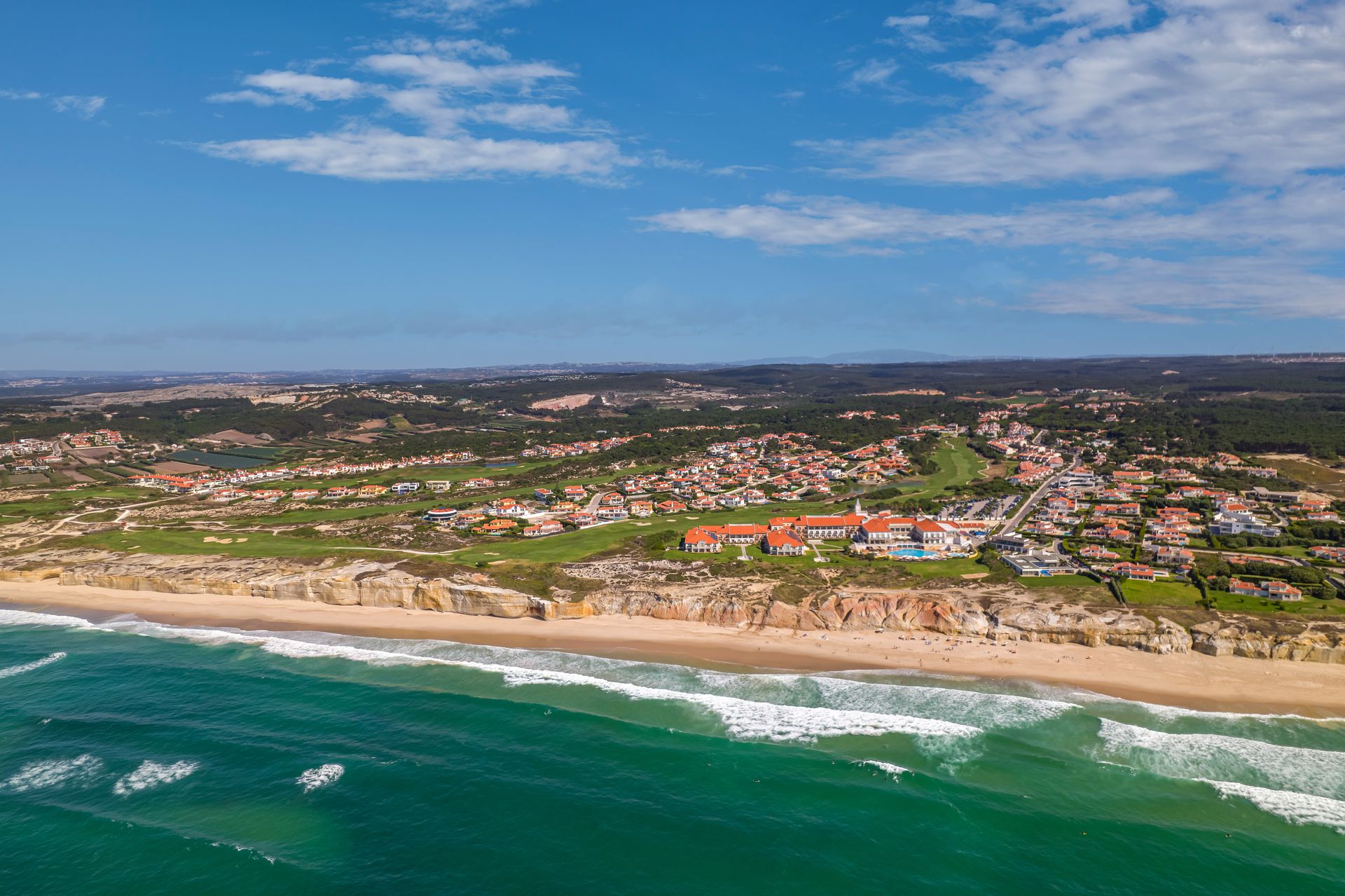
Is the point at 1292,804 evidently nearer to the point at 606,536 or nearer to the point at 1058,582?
the point at 1058,582

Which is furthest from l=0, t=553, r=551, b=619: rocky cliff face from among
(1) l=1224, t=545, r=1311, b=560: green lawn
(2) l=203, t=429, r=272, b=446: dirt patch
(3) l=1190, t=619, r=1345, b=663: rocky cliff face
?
(2) l=203, t=429, r=272, b=446: dirt patch

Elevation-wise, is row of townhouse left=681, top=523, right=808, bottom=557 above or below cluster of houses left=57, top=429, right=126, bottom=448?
below

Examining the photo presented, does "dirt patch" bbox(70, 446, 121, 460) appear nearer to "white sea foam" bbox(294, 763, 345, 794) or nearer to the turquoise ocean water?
the turquoise ocean water

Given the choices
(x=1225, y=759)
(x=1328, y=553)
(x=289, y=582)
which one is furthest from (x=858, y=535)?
(x=289, y=582)

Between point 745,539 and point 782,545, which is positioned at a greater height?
point 782,545

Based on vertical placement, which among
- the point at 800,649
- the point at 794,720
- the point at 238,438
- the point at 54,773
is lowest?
the point at 54,773

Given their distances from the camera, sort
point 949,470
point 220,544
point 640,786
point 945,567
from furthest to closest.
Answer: point 949,470, point 220,544, point 945,567, point 640,786
